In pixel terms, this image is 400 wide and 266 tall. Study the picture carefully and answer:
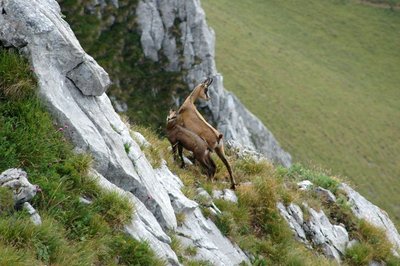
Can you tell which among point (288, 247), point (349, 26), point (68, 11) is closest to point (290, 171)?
point (288, 247)

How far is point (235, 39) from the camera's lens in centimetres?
7469

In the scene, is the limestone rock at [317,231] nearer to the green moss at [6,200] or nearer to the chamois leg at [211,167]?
the chamois leg at [211,167]

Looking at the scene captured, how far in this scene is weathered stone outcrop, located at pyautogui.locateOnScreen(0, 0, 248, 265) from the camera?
9.39 meters

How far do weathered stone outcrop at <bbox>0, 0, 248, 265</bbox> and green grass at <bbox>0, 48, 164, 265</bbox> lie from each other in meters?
0.32

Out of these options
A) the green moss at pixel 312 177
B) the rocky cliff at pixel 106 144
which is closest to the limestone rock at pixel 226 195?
the rocky cliff at pixel 106 144

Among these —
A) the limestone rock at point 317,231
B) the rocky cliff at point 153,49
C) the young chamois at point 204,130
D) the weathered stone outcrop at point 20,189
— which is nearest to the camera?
the weathered stone outcrop at point 20,189

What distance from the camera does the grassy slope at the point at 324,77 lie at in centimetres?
6034

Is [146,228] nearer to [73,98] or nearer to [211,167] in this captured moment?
[73,98]

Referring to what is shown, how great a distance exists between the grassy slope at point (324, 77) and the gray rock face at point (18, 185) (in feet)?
148

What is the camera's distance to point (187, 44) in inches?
1697

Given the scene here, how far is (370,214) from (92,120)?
1068cm

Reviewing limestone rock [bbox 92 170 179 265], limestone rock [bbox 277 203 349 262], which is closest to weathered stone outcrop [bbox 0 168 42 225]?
limestone rock [bbox 92 170 179 265]

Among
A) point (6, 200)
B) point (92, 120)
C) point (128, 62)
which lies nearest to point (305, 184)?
point (92, 120)

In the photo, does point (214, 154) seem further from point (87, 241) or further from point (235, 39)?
point (235, 39)
